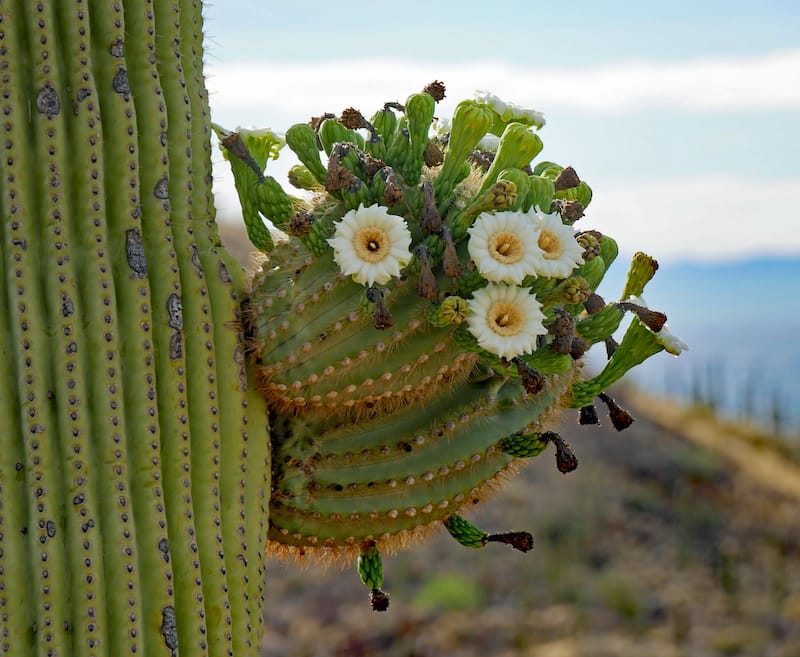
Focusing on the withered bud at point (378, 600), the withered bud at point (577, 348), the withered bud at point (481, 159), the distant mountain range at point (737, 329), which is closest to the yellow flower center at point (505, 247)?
the withered bud at point (577, 348)

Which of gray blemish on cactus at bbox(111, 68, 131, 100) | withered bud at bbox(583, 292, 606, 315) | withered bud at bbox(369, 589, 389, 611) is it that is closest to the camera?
gray blemish on cactus at bbox(111, 68, 131, 100)

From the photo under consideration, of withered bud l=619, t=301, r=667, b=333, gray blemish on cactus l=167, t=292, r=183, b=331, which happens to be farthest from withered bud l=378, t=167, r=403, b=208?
withered bud l=619, t=301, r=667, b=333

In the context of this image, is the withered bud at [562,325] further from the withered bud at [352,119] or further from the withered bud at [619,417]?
the withered bud at [352,119]

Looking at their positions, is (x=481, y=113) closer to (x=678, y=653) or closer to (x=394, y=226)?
(x=394, y=226)

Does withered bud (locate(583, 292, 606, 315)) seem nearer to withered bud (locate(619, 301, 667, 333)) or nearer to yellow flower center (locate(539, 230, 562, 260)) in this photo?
withered bud (locate(619, 301, 667, 333))

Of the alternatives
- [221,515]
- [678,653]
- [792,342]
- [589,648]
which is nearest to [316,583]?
[589,648]

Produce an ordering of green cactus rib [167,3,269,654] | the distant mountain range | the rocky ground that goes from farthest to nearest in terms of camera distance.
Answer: the distant mountain range
the rocky ground
green cactus rib [167,3,269,654]

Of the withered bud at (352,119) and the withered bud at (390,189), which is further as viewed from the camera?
the withered bud at (352,119)
